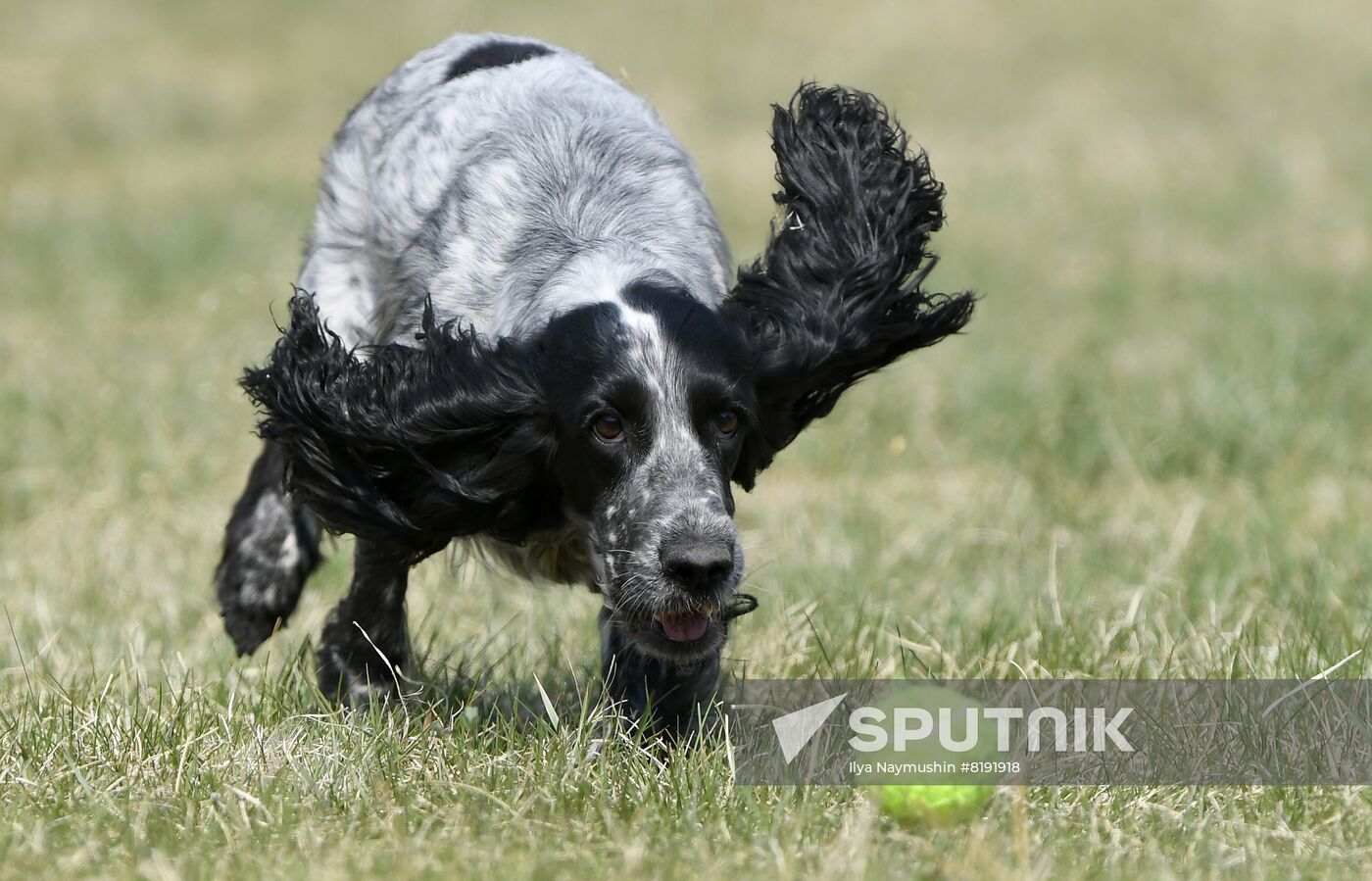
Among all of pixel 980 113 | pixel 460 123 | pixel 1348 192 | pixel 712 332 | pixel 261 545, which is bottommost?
pixel 261 545

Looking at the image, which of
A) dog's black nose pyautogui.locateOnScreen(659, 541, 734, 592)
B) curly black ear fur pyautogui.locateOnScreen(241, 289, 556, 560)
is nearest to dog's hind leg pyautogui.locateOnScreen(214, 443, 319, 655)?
curly black ear fur pyautogui.locateOnScreen(241, 289, 556, 560)

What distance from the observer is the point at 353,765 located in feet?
10.9

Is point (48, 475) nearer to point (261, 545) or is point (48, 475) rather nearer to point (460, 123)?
point (261, 545)

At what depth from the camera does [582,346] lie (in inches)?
138

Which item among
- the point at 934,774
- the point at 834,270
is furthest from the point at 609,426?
the point at 934,774

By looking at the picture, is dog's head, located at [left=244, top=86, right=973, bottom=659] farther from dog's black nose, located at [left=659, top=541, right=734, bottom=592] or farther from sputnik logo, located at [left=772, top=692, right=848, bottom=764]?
sputnik logo, located at [left=772, top=692, right=848, bottom=764]

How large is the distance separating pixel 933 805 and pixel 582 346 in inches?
44.0

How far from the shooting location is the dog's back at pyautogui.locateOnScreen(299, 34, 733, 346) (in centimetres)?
392

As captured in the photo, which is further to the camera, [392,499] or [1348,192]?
[1348,192]

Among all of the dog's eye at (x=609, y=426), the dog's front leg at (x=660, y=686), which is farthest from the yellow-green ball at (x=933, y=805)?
the dog's eye at (x=609, y=426)

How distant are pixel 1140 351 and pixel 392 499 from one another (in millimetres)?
5396

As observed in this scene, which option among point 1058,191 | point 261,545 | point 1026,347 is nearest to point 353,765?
point 261,545

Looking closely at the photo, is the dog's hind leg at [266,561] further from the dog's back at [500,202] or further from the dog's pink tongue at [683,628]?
the dog's pink tongue at [683,628]

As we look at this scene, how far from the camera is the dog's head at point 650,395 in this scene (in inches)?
135
